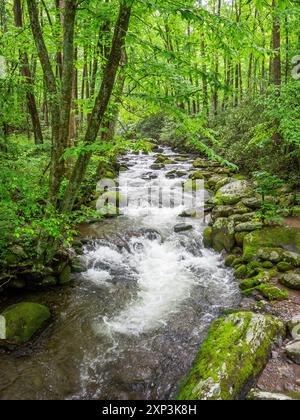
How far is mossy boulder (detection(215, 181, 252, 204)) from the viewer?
11.3m

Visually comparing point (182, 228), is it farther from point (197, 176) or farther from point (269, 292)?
point (197, 176)

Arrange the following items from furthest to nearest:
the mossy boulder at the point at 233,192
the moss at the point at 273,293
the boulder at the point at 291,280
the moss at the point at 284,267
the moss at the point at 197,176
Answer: the moss at the point at 197,176 → the mossy boulder at the point at 233,192 → the moss at the point at 284,267 → the boulder at the point at 291,280 → the moss at the point at 273,293

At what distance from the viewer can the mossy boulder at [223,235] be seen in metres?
9.02

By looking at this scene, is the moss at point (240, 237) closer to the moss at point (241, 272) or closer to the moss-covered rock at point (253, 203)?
the moss at point (241, 272)

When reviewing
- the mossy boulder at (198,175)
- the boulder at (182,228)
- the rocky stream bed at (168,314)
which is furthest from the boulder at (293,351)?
the mossy boulder at (198,175)

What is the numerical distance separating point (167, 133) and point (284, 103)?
61.6ft

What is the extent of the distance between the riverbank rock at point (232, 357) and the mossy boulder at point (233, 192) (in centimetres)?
669

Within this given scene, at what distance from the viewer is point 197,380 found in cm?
406

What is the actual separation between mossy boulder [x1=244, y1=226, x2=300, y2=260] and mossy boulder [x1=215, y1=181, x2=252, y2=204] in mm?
2831

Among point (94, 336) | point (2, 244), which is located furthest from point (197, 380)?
point (2, 244)

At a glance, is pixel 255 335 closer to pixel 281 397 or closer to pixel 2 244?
pixel 281 397

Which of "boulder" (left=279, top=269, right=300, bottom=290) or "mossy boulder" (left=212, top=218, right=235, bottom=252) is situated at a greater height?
"mossy boulder" (left=212, top=218, right=235, bottom=252)

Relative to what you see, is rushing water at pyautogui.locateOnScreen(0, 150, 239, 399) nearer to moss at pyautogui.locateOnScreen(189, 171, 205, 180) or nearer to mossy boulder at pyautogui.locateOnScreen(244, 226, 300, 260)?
mossy boulder at pyautogui.locateOnScreen(244, 226, 300, 260)

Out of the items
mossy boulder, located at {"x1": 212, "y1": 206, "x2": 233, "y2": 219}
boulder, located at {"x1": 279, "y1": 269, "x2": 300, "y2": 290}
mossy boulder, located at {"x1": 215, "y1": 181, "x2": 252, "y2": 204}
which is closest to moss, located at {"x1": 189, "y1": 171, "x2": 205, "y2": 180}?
mossy boulder, located at {"x1": 215, "y1": 181, "x2": 252, "y2": 204}
